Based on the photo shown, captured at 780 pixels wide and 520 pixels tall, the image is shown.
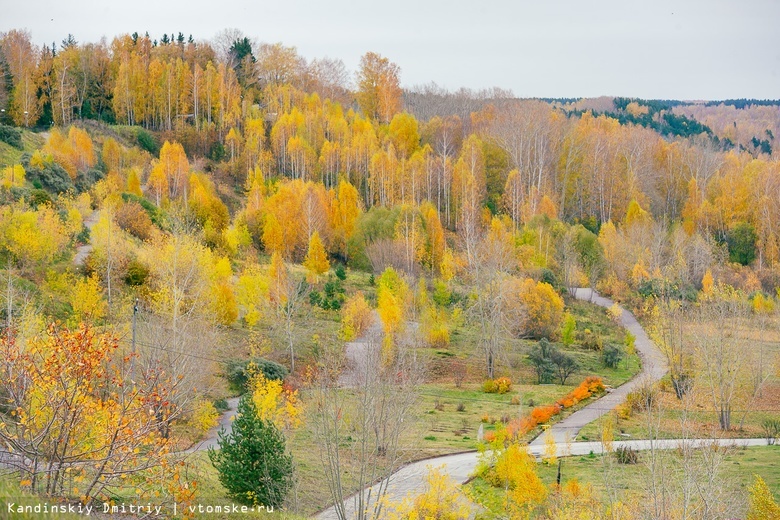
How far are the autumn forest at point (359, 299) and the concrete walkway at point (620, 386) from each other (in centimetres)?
24

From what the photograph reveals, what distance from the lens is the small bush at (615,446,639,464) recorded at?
20.4 meters

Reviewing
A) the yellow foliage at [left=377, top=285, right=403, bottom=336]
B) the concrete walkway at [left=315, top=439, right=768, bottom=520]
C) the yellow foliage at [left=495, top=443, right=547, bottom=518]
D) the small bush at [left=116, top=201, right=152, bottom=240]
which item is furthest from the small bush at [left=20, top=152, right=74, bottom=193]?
the yellow foliage at [left=495, top=443, right=547, bottom=518]

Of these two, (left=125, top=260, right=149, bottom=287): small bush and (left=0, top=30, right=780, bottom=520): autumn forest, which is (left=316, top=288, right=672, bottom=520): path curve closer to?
(left=0, top=30, right=780, bottom=520): autumn forest

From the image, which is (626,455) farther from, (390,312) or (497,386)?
(390,312)

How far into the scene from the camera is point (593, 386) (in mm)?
29219

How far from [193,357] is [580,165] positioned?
172 feet

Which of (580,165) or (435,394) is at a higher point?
(580,165)

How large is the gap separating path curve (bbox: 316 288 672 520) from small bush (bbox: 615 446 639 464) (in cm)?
88

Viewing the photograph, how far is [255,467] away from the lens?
45.9ft

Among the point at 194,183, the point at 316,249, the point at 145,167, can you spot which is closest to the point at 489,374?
the point at 316,249

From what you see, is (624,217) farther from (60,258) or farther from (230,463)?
(230,463)

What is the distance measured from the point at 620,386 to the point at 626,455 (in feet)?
35.2

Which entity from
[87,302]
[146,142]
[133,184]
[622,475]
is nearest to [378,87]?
[146,142]

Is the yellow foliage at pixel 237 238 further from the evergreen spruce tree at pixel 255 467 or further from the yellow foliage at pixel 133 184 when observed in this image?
the evergreen spruce tree at pixel 255 467
